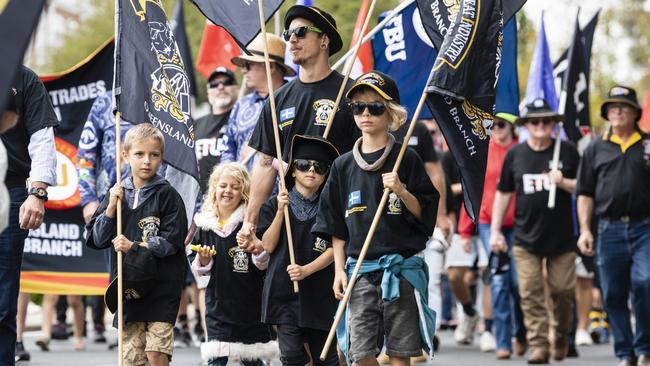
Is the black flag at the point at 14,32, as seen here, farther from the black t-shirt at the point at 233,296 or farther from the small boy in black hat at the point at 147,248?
the black t-shirt at the point at 233,296

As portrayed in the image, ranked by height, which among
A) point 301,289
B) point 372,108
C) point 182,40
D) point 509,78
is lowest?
point 301,289

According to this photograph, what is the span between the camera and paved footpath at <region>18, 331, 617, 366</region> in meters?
11.9

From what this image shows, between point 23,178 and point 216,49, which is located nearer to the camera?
point 23,178

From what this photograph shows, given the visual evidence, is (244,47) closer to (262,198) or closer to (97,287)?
(262,198)

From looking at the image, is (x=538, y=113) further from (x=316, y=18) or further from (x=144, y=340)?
(x=144, y=340)

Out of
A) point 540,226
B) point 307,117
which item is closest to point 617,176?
point 540,226

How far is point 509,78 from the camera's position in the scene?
1207cm

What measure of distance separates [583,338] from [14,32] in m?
11.6

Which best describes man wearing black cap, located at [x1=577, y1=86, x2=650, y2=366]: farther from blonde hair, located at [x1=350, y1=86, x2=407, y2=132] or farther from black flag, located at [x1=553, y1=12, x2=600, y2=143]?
blonde hair, located at [x1=350, y1=86, x2=407, y2=132]

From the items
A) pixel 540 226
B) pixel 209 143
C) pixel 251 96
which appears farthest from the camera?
pixel 540 226

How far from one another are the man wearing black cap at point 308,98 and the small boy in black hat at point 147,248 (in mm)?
536

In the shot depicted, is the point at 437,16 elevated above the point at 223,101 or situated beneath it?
elevated above

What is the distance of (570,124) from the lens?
13.7 metres

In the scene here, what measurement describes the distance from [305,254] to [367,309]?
2.47 feet
